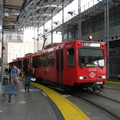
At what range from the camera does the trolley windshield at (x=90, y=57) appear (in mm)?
10313

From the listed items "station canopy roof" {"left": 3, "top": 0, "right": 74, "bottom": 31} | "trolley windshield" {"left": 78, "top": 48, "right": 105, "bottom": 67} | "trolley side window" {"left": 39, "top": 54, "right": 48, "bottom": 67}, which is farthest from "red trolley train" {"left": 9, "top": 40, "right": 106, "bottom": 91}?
"station canopy roof" {"left": 3, "top": 0, "right": 74, "bottom": 31}

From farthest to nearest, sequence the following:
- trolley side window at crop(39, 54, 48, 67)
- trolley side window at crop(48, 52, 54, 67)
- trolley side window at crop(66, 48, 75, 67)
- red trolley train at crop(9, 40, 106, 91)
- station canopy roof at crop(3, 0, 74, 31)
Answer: station canopy roof at crop(3, 0, 74, 31) → trolley side window at crop(39, 54, 48, 67) → trolley side window at crop(48, 52, 54, 67) → trolley side window at crop(66, 48, 75, 67) → red trolley train at crop(9, 40, 106, 91)

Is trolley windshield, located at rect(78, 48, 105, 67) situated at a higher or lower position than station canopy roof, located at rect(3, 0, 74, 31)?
lower

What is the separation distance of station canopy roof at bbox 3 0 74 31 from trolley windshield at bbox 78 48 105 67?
20.9 feet

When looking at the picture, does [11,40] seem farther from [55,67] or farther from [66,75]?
[66,75]

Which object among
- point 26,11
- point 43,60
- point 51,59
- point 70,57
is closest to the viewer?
point 70,57

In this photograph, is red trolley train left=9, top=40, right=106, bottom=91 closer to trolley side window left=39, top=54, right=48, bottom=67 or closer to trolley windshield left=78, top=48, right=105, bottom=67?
trolley windshield left=78, top=48, right=105, bottom=67

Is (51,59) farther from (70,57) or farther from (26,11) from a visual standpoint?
(26,11)

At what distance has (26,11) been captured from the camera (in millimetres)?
15641

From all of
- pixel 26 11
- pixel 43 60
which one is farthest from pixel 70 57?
pixel 26 11

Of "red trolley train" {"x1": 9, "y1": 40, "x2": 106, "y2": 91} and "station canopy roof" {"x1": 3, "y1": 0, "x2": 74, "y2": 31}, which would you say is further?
"station canopy roof" {"x1": 3, "y1": 0, "x2": 74, "y2": 31}

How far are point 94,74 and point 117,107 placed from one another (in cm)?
275

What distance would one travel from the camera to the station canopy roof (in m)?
15.1

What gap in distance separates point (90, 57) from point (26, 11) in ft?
25.0
